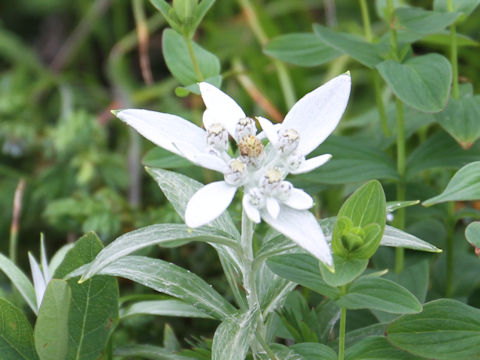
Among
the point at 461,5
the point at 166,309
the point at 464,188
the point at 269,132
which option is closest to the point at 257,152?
the point at 269,132

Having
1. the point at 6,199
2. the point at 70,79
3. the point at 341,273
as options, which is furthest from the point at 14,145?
the point at 341,273

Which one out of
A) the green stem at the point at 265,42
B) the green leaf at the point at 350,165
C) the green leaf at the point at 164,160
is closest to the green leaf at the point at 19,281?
the green leaf at the point at 164,160

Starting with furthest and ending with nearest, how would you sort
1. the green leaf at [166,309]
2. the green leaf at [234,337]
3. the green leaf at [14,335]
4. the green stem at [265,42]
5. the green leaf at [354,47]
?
1. the green stem at [265,42]
2. the green leaf at [354,47]
3. the green leaf at [166,309]
4. the green leaf at [14,335]
5. the green leaf at [234,337]

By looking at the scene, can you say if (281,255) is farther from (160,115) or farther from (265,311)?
(160,115)

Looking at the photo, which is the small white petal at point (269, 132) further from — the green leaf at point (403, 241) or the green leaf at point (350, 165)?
the green leaf at point (350, 165)

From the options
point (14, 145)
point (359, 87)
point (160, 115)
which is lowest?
point (359, 87)

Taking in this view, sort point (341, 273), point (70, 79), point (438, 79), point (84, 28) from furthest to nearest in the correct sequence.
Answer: point (84, 28) → point (70, 79) → point (438, 79) → point (341, 273)
